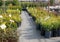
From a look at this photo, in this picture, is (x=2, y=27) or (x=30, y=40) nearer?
(x=2, y=27)

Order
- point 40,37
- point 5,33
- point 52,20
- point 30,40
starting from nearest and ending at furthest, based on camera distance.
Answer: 1. point 5,33
2. point 30,40
3. point 40,37
4. point 52,20

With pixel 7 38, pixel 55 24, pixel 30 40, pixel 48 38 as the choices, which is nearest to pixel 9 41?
pixel 7 38

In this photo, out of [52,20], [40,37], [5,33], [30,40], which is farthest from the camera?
[52,20]

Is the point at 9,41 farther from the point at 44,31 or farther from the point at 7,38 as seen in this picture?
the point at 44,31

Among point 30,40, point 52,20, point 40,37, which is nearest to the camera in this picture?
point 30,40

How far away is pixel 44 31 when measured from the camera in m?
8.74

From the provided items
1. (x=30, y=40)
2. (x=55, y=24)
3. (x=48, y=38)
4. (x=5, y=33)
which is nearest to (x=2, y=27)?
(x=5, y=33)

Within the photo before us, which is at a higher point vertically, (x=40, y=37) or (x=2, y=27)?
(x=2, y=27)

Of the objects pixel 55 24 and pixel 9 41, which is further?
pixel 55 24

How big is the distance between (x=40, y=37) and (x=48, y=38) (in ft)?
1.36

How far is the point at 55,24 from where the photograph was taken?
8688 millimetres

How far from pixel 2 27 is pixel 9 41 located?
460 millimetres

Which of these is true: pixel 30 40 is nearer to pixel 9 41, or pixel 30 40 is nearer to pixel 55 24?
pixel 55 24

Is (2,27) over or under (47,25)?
over
